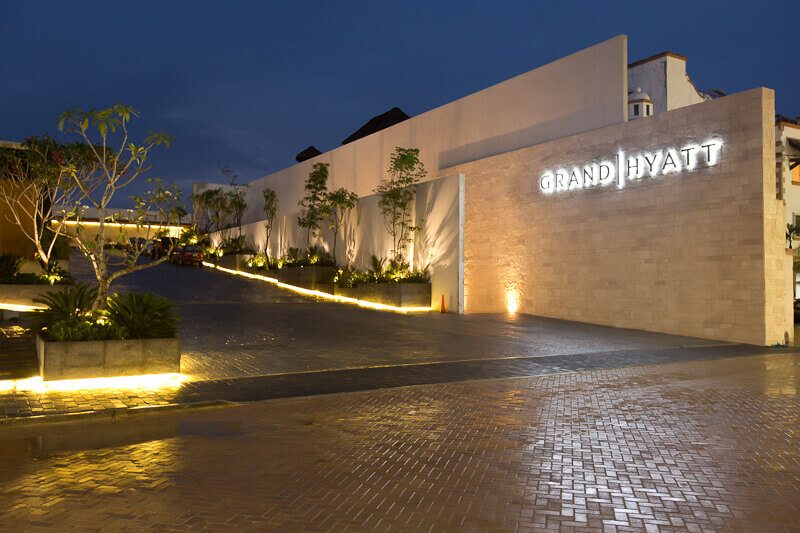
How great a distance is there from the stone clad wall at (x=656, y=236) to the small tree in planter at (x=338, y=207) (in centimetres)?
756

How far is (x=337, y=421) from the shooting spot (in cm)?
766

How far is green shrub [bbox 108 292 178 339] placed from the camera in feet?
33.3

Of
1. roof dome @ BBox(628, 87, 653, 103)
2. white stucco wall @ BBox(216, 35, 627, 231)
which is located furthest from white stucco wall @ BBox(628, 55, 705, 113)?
white stucco wall @ BBox(216, 35, 627, 231)

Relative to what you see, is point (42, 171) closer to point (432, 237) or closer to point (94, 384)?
point (94, 384)

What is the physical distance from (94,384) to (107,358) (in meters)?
0.42

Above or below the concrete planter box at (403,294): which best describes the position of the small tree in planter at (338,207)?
above

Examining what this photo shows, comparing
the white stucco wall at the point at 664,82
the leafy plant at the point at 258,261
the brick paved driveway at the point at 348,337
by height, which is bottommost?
the brick paved driveway at the point at 348,337

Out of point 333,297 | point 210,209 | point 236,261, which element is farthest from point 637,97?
point 210,209

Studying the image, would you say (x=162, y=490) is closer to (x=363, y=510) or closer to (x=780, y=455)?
(x=363, y=510)

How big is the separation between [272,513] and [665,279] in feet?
45.9

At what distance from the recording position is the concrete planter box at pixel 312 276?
28.5m

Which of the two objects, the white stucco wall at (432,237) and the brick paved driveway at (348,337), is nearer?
the brick paved driveway at (348,337)

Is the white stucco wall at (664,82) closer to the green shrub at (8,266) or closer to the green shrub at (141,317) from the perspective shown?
the green shrub at (141,317)

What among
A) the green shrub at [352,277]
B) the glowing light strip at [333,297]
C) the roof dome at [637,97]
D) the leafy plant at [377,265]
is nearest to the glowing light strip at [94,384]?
the glowing light strip at [333,297]
